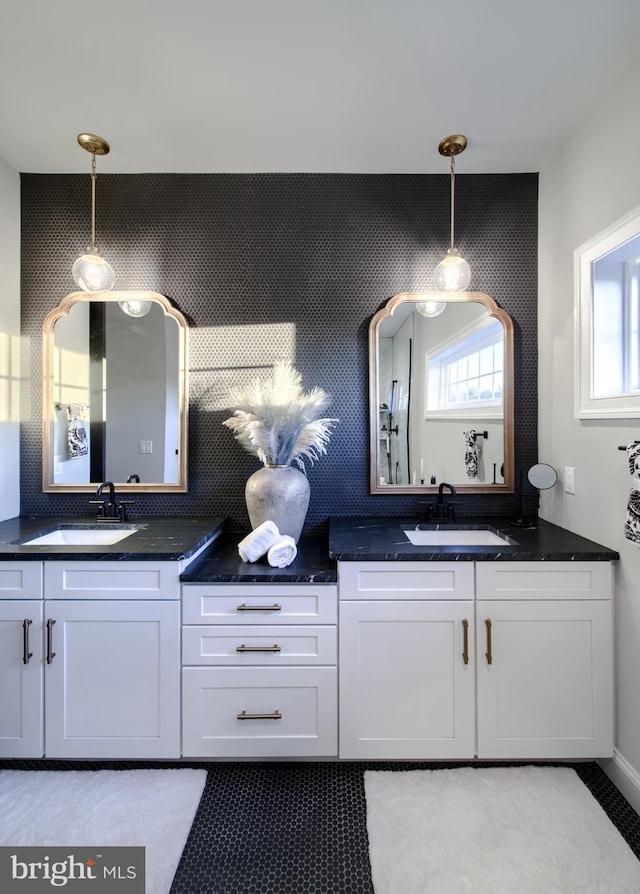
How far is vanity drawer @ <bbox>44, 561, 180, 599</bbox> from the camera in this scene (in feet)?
5.75

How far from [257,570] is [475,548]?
83cm

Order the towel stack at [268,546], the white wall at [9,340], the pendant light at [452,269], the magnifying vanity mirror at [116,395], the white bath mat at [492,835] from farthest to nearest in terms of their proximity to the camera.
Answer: the magnifying vanity mirror at [116,395] < the white wall at [9,340] < the pendant light at [452,269] < the towel stack at [268,546] < the white bath mat at [492,835]

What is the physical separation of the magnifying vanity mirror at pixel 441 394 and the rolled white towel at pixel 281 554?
0.65 metres

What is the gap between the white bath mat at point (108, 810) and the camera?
4.81 feet

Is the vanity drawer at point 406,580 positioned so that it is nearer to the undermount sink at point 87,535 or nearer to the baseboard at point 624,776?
the baseboard at point 624,776

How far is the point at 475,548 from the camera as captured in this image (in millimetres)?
1794

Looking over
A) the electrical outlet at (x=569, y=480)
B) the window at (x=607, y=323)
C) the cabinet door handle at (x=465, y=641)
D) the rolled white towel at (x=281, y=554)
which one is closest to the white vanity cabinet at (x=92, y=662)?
the rolled white towel at (x=281, y=554)

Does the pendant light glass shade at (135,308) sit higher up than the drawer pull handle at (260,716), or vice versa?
the pendant light glass shade at (135,308)

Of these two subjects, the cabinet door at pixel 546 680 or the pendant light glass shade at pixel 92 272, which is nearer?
the cabinet door at pixel 546 680

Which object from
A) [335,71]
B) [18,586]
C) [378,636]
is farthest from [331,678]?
[335,71]

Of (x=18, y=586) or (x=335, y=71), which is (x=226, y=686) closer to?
(x=18, y=586)

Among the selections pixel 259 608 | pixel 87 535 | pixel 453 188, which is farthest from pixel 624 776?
pixel 453 188

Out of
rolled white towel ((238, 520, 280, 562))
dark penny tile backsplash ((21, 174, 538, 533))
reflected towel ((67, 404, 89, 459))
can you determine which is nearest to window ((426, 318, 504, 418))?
dark penny tile backsplash ((21, 174, 538, 533))

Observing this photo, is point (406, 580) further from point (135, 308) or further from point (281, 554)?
point (135, 308)
